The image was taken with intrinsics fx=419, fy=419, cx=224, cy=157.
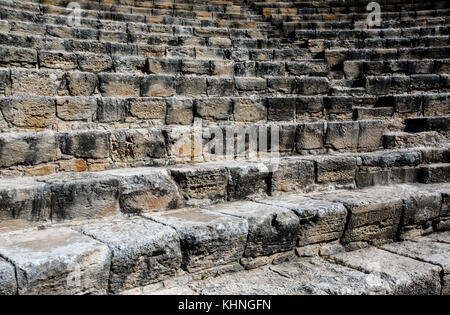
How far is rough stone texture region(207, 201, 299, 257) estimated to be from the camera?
311 cm

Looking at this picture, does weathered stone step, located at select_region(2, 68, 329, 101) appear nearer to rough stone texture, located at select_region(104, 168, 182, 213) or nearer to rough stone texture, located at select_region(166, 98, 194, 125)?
rough stone texture, located at select_region(166, 98, 194, 125)

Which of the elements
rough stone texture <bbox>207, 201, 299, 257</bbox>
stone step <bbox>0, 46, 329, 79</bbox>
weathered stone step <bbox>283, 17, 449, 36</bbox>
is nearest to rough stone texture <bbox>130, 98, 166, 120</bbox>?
stone step <bbox>0, 46, 329, 79</bbox>

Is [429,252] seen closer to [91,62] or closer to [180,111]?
[180,111]

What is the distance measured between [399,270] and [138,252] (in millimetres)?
1931

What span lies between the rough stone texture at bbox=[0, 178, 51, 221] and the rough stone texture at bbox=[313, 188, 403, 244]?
92.4 inches

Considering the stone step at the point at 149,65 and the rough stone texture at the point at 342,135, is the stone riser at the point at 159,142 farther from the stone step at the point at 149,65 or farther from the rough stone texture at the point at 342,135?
the stone step at the point at 149,65

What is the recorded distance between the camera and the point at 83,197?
3.09 m

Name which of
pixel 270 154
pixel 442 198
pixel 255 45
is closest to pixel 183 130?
pixel 270 154

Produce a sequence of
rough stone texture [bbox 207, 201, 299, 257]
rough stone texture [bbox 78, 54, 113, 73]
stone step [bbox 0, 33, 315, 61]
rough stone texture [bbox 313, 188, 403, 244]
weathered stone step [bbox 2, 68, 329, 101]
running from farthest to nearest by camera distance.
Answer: stone step [bbox 0, 33, 315, 61] → rough stone texture [bbox 78, 54, 113, 73] → weathered stone step [bbox 2, 68, 329, 101] → rough stone texture [bbox 313, 188, 403, 244] → rough stone texture [bbox 207, 201, 299, 257]

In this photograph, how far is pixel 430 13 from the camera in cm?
967

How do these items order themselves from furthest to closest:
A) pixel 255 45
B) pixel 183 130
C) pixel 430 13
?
pixel 430 13 → pixel 255 45 → pixel 183 130

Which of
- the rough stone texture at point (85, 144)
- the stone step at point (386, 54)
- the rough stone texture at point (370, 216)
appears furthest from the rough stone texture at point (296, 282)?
the stone step at point (386, 54)

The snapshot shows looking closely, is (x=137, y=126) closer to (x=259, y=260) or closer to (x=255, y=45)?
(x=259, y=260)
